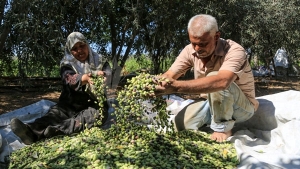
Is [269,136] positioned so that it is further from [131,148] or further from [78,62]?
[78,62]

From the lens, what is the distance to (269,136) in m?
3.29

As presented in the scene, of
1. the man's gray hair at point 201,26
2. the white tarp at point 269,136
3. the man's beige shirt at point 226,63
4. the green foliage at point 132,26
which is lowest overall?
the white tarp at point 269,136

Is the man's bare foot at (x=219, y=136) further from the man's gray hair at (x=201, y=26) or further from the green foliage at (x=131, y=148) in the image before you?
the man's gray hair at (x=201, y=26)

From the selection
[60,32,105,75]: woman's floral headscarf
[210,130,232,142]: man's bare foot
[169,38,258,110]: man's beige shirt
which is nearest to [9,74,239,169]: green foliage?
[210,130,232,142]: man's bare foot

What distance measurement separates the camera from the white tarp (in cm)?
260

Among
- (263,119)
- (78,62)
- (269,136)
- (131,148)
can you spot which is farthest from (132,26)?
(131,148)

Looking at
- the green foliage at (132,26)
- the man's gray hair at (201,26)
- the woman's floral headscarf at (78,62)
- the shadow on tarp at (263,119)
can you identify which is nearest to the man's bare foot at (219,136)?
the shadow on tarp at (263,119)

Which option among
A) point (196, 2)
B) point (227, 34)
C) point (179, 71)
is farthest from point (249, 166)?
point (227, 34)

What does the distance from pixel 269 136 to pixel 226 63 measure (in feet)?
3.14

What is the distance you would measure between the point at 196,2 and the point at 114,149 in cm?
493

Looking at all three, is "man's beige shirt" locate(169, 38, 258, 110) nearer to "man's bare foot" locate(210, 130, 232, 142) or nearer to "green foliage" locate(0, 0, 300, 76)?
"man's bare foot" locate(210, 130, 232, 142)

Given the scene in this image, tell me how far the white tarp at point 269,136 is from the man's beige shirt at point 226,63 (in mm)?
223

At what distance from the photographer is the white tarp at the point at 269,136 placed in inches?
102

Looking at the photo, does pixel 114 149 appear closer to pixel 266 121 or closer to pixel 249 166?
pixel 249 166
